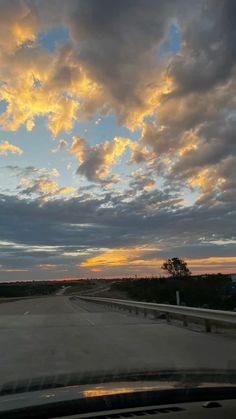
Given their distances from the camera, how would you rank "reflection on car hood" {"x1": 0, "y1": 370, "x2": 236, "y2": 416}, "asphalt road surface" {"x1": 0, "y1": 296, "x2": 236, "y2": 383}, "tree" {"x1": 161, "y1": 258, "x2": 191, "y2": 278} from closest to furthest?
"reflection on car hood" {"x1": 0, "y1": 370, "x2": 236, "y2": 416} → "asphalt road surface" {"x1": 0, "y1": 296, "x2": 236, "y2": 383} → "tree" {"x1": 161, "y1": 258, "x2": 191, "y2": 278}

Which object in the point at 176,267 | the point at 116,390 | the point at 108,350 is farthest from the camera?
the point at 176,267

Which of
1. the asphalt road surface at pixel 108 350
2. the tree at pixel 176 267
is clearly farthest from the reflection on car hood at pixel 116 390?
the tree at pixel 176 267

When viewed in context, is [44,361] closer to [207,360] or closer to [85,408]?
[207,360]

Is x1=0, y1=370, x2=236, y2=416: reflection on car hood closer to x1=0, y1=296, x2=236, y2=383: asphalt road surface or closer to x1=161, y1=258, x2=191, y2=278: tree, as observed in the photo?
x1=0, y1=296, x2=236, y2=383: asphalt road surface

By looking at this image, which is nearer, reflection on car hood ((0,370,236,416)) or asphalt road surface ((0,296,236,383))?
reflection on car hood ((0,370,236,416))

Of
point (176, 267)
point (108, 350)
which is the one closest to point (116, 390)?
point (108, 350)

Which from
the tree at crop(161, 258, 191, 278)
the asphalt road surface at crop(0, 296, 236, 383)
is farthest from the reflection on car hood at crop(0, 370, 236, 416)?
the tree at crop(161, 258, 191, 278)

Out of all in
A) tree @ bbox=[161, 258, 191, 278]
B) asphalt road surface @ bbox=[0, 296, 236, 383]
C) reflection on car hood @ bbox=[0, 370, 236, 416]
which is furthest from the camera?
tree @ bbox=[161, 258, 191, 278]

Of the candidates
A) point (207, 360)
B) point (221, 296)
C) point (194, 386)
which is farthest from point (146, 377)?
point (221, 296)

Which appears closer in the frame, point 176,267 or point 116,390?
point 116,390

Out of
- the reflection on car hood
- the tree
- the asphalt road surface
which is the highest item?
the tree

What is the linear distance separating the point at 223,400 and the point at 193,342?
1054cm

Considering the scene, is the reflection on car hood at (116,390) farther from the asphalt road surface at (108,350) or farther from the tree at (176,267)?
the tree at (176,267)

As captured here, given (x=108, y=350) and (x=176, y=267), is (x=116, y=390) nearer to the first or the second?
(x=108, y=350)
